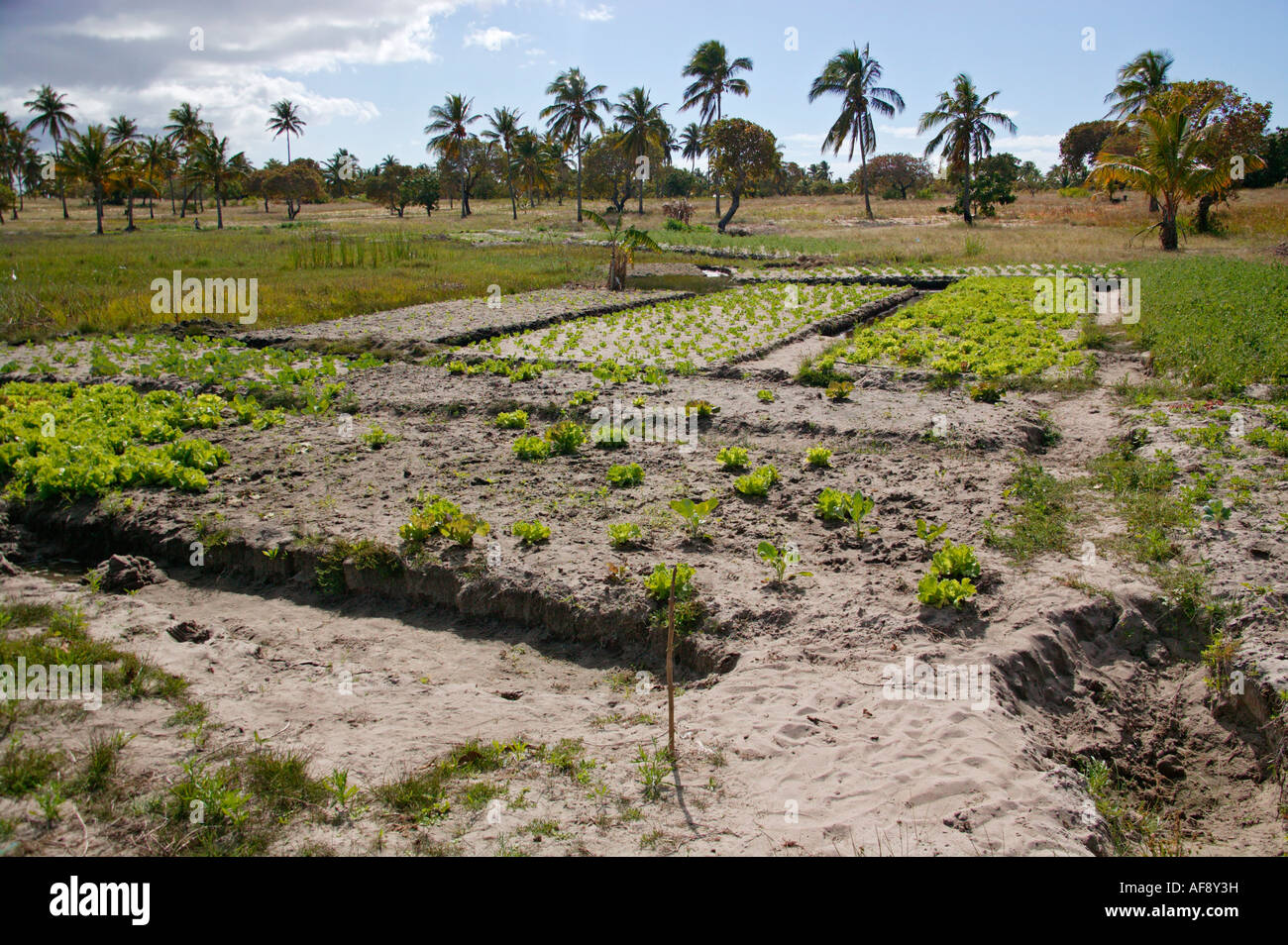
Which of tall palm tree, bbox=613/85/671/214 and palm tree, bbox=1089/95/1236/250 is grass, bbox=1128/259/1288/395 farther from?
tall palm tree, bbox=613/85/671/214

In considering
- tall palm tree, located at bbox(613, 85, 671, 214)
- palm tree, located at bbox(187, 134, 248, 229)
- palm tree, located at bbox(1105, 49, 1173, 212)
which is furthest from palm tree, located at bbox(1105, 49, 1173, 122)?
palm tree, located at bbox(187, 134, 248, 229)

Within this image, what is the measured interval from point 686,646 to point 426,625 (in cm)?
234

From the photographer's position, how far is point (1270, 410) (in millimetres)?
9641

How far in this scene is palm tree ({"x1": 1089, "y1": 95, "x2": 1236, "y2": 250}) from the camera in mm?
30453

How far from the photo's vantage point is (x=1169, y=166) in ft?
102

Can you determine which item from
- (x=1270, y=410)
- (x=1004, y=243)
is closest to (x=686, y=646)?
(x=1270, y=410)

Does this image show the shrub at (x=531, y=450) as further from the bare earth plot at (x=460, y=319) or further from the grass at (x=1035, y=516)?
the bare earth plot at (x=460, y=319)

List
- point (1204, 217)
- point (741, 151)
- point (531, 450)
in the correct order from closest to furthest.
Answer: point (531, 450) < point (1204, 217) < point (741, 151)

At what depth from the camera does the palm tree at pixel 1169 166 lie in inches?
1199

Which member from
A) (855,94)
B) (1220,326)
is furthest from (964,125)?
(1220,326)

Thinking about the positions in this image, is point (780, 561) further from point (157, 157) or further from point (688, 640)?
point (157, 157)

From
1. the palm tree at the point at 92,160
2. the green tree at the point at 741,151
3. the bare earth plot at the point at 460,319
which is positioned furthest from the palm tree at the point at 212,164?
the bare earth plot at the point at 460,319

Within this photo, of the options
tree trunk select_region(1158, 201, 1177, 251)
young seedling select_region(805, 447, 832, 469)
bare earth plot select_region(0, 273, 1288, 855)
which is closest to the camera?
bare earth plot select_region(0, 273, 1288, 855)

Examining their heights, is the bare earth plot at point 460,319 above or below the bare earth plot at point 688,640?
above
